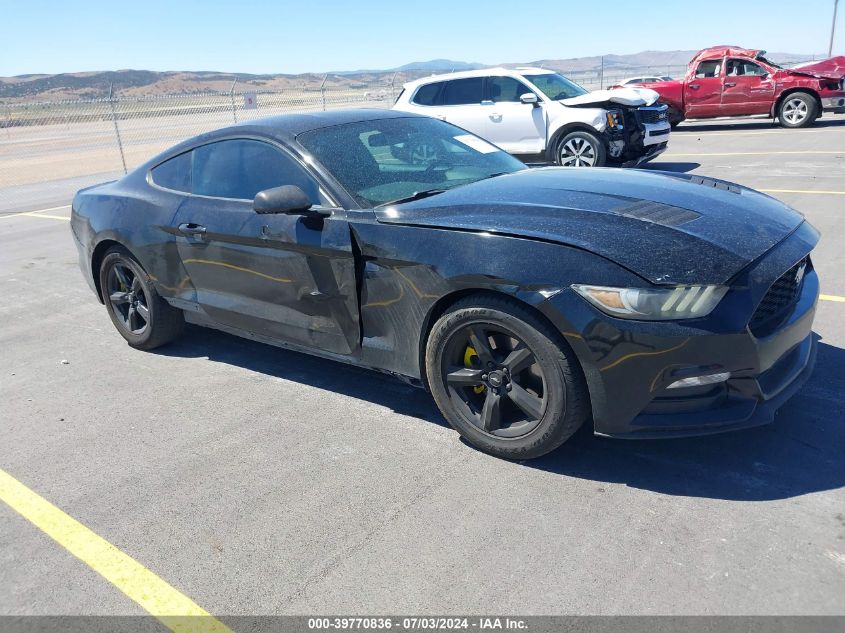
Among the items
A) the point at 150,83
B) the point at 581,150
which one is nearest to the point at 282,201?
the point at 581,150

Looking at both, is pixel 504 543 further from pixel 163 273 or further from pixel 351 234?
pixel 163 273

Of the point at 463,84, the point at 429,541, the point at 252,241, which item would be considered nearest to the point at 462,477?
the point at 429,541

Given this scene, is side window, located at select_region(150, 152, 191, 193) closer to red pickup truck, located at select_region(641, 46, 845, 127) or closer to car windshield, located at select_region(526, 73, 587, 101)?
car windshield, located at select_region(526, 73, 587, 101)

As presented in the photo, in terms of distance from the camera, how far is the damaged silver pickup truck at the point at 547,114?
1081cm

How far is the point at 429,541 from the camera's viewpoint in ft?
9.33

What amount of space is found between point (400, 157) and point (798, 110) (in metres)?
15.7

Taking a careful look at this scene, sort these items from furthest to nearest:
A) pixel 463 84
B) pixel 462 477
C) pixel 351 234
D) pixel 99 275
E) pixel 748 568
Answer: pixel 463 84 < pixel 99 275 < pixel 351 234 < pixel 462 477 < pixel 748 568

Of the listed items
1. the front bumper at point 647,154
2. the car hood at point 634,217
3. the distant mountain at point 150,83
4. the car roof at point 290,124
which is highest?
the distant mountain at point 150,83

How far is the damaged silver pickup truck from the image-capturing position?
10.8 metres

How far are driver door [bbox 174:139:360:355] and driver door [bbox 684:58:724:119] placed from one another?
15847 millimetres

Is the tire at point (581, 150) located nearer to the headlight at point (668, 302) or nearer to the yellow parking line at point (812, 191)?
the yellow parking line at point (812, 191)

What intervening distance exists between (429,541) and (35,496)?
1898mm

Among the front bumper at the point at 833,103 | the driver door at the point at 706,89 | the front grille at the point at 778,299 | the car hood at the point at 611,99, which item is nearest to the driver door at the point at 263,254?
the front grille at the point at 778,299

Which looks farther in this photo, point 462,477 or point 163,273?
point 163,273
